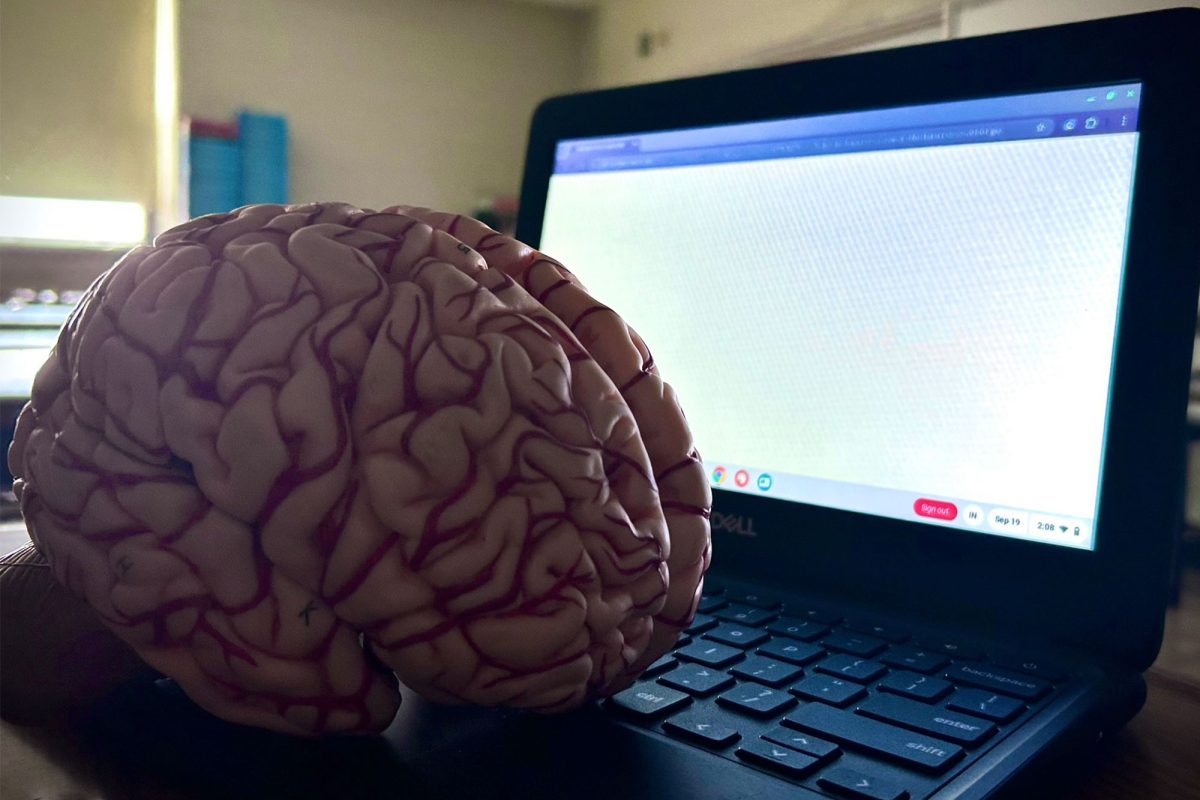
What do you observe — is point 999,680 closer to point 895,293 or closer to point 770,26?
point 895,293

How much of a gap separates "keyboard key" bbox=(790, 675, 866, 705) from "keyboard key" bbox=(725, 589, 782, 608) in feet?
0.41

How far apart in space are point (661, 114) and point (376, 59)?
11.6 ft

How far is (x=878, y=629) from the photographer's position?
1.66 ft

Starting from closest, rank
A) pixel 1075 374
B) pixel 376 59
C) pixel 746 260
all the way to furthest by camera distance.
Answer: pixel 1075 374, pixel 746 260, pixel 376 59

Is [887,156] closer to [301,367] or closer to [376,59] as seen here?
[301,367]

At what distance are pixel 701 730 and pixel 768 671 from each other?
0.07m

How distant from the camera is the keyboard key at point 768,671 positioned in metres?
0.42

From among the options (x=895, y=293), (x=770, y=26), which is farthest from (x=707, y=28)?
(x=895, y=293)

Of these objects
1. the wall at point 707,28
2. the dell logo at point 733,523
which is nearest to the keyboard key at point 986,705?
the dell logo at point 733,523

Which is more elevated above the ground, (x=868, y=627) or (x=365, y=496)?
(x=365, y=496)

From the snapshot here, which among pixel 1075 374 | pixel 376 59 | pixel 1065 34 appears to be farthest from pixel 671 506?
pixel 376 59

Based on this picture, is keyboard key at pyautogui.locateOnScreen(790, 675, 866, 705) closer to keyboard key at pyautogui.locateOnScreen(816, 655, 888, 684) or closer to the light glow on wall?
keyboard key at pyautogui.locateOnScreen(816, 655, 888, 684)

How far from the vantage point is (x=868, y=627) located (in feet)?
1.67

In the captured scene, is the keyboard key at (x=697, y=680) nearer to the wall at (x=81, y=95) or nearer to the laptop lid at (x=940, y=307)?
the laptop lid at (x=940, y=307)
